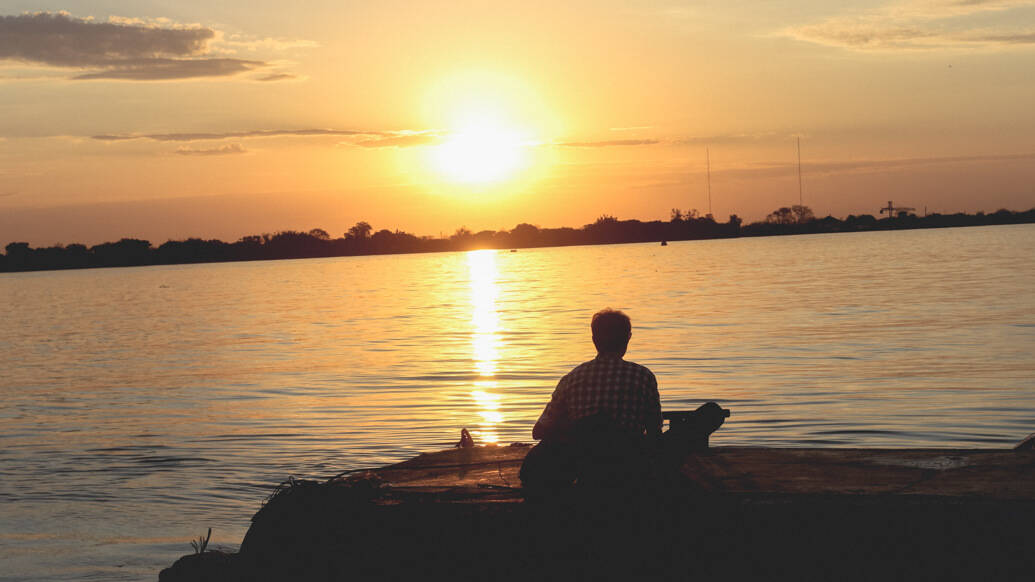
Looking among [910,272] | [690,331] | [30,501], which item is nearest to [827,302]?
[690,331]

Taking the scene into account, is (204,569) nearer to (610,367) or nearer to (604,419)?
(604,419)

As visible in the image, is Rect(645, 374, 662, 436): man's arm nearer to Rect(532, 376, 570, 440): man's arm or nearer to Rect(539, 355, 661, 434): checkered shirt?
Rect(539, 355, 661, 434): checkered shirt

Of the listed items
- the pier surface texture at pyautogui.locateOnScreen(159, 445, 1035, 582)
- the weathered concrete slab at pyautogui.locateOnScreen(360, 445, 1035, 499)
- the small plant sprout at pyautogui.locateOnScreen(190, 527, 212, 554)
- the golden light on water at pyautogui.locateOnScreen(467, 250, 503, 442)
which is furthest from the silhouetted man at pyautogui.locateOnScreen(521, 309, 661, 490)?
the golden light on water at pyautogui.locateOnScreen(467, 250, 503, 442)

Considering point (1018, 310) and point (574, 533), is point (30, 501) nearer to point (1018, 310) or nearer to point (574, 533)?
point (574, 533)

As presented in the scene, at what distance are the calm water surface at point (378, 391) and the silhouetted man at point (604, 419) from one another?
6.09m

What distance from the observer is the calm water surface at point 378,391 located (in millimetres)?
15883

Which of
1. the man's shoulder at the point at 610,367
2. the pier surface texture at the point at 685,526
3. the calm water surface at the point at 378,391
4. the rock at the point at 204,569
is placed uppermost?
the man's shoulder at the point at 610,367

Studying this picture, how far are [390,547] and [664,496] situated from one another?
7.92 feet

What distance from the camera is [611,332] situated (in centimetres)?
845

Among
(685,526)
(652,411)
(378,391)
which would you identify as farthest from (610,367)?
(378,391)

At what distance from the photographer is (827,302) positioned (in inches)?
2002

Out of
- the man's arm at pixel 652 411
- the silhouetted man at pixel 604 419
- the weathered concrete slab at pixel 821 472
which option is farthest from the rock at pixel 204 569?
the man's arm at pixel 652 411

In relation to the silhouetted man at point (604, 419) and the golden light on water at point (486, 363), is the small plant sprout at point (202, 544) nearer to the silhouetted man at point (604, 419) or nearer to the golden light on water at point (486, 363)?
the silhouetted man at point (604, 419)

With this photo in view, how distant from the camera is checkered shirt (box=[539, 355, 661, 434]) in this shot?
8461 millimetres
